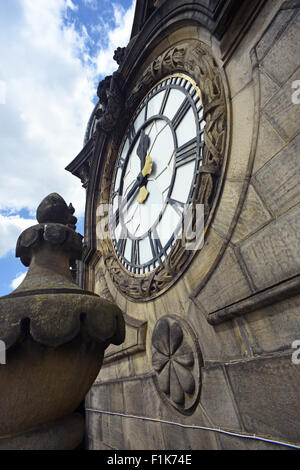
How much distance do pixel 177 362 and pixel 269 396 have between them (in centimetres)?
68

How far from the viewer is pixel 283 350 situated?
43.8 inches

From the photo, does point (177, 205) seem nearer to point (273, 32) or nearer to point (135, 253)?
point (135, 253)

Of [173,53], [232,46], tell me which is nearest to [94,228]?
[173,53]

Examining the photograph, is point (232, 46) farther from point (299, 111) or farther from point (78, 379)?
point (78, 379)

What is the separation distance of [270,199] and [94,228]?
330cm

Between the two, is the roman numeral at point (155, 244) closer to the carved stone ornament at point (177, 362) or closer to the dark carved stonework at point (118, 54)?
the carved stone ornament at point (177, 362)

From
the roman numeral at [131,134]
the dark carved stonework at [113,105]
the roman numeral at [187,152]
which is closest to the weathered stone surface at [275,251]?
the roman numeral at [187,152]

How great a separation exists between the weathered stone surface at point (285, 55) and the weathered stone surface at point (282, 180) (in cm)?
39

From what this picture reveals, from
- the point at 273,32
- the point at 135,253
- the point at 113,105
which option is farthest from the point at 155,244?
the point at 113,105

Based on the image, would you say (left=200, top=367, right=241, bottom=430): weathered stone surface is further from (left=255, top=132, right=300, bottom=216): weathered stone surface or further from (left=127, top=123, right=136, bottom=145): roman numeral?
(left=127, top=123, right=136, bottom=145): roman numeral

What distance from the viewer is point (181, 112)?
2.29 meters

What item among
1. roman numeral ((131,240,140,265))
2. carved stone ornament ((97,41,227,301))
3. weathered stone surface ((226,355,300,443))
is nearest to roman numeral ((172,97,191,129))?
carved stone ornament ((97,41,227,301))

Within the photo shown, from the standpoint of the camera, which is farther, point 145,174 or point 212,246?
point 145,174

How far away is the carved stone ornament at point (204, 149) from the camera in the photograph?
1689 millimetres
